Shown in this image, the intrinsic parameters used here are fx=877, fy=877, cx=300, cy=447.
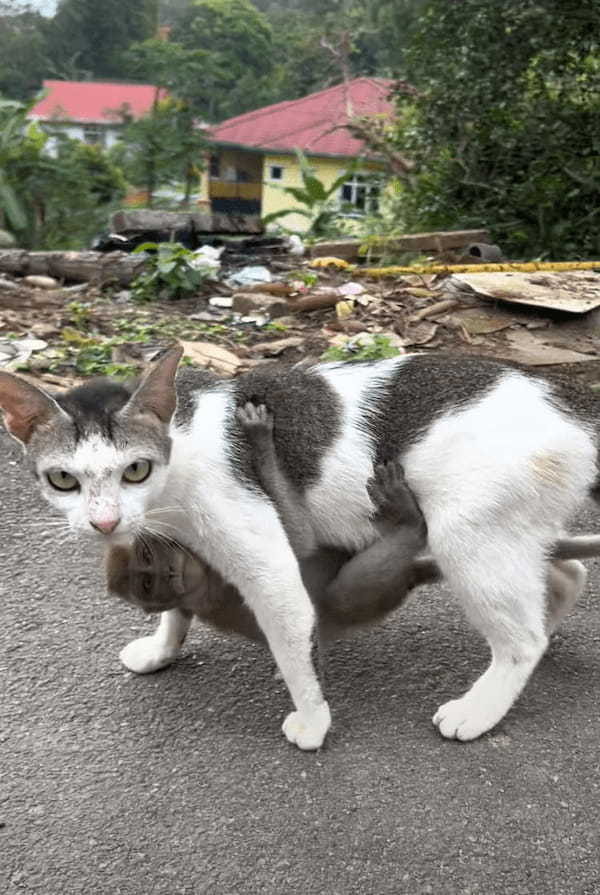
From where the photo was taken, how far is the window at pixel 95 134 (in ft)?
48.0

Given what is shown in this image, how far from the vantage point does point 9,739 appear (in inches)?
99.7

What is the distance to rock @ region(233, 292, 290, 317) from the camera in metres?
6.41

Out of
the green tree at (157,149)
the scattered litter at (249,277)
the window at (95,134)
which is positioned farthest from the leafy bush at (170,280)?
the window at (95,134)

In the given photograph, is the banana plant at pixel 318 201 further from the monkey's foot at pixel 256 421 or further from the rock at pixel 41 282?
the monkey's foot at pixel 256 421

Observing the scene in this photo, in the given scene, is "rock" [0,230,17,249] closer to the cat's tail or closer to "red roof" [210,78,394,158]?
the cat's tail

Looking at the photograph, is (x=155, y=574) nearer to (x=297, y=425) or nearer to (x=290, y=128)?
(x=297, y=425)

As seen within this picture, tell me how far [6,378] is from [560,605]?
1.81m

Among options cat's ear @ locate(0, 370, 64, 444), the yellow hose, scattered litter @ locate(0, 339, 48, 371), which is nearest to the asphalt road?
cat's ear @ locate(0, 370, 64, 444)

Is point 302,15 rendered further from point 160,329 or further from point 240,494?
point 240,494

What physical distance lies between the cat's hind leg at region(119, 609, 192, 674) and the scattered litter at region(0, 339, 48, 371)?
105 inches

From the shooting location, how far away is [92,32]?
2464 cm

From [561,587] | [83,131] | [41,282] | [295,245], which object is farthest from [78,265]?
[83,131]

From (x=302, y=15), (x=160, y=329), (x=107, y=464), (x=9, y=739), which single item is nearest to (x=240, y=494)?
(x=107, y=464)

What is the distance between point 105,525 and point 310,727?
0.86 meters
